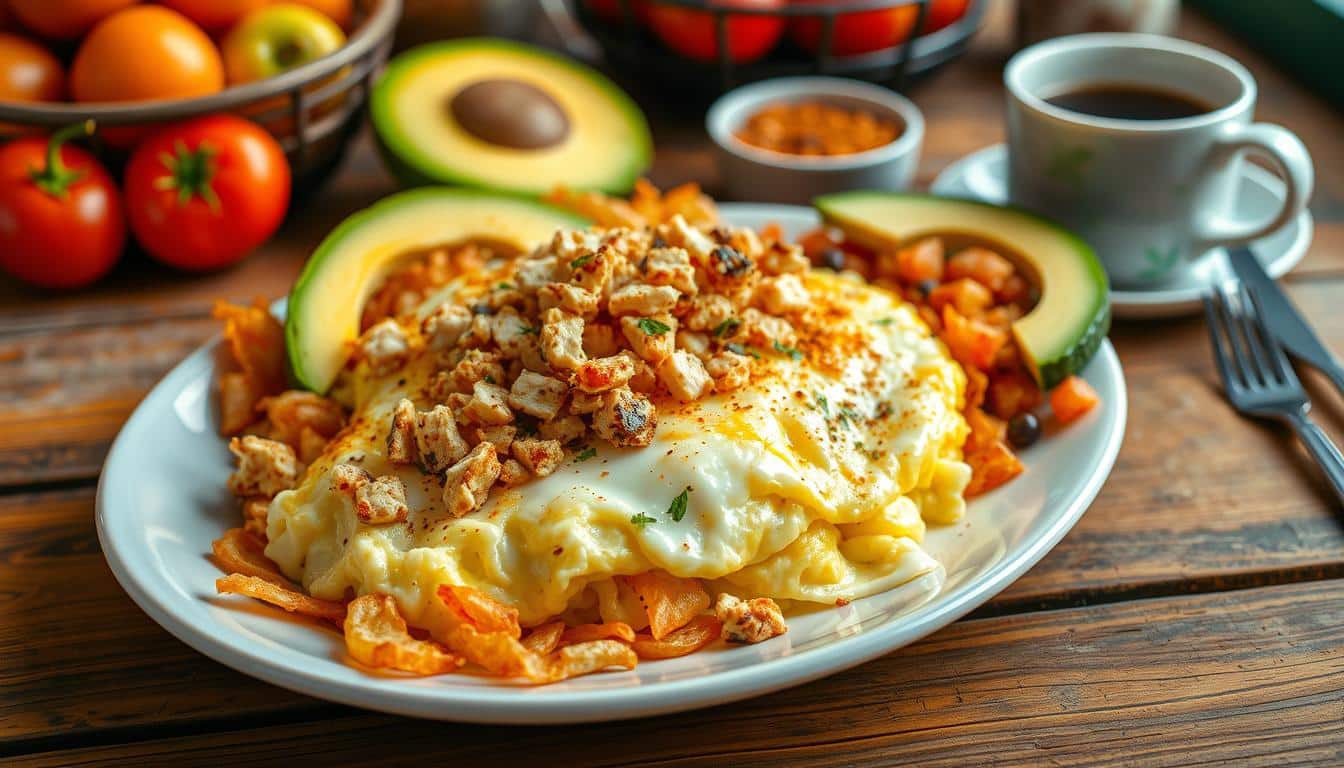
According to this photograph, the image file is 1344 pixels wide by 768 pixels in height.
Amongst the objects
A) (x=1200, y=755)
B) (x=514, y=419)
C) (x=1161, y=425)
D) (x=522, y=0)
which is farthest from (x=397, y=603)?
(x=522, y=0)

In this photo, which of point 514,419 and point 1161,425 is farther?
point 1161,425

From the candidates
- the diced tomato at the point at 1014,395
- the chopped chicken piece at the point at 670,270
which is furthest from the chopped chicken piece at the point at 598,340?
the diced tomato at the point at 1014,395

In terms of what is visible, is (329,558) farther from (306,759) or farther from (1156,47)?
(1156,47)

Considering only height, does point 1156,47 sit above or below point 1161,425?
above

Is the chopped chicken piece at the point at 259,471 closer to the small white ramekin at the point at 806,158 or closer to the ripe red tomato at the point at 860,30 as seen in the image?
the small white ramekin at the point at 806,158

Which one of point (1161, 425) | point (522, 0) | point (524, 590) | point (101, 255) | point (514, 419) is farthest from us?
point (522, 0)

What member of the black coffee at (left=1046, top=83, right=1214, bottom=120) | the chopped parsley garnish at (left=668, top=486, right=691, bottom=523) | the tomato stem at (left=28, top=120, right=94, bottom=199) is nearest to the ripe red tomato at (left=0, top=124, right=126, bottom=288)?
the tomato stem at (left=28, top=120, right=94, bottom=199)

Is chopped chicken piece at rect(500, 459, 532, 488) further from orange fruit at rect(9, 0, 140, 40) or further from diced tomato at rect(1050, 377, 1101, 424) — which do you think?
orange fruit at rect(9, 0, 140, 40)
